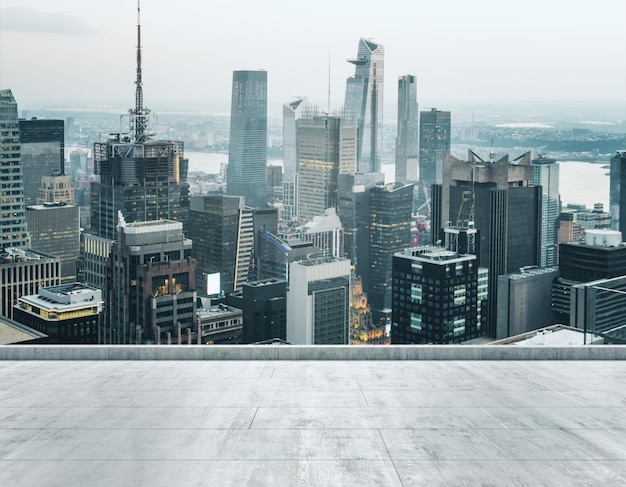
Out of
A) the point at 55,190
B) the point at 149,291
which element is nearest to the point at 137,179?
the point at 55,190

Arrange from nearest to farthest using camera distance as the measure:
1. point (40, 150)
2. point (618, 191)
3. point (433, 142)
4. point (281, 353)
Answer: point (281, 353) < point (618, 191) < point (40, 150) < point (433, 142)

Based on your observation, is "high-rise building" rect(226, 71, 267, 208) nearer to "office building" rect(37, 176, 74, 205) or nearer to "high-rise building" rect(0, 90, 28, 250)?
"office building" rect(37, 176, 74, 205)

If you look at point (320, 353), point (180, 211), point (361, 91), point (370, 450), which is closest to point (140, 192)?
point (180, 211)

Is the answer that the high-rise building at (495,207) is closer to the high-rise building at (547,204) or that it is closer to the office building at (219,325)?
the high-rise building at (547,204)

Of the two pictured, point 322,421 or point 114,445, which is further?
point 322,421

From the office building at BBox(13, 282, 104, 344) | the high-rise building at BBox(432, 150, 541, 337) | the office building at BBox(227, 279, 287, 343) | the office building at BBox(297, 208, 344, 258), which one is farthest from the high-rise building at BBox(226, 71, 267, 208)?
the office building at BBox(13, 282, 104, 344)

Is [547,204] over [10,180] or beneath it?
beneath

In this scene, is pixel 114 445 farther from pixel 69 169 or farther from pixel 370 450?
pixel 69 169

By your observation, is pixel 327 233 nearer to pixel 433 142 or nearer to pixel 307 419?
pixel 433 142
